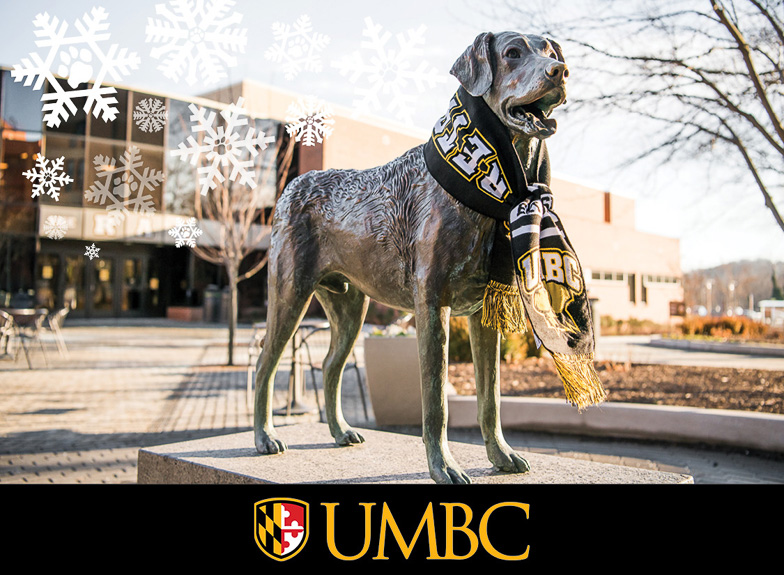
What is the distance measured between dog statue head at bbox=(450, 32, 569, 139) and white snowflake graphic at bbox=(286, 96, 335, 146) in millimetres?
1341

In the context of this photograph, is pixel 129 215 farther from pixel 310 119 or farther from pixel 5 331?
pixel 310 119

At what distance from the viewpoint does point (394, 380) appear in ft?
26.2

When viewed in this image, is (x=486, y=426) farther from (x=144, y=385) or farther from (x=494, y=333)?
(x=144, y=385)

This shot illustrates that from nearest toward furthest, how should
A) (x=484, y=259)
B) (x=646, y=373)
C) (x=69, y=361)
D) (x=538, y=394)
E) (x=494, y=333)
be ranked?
(x=484, y=259)
(x=494, y=333)
(x=538, y=394)
(x=646, y=373)
(x=69, y=361)

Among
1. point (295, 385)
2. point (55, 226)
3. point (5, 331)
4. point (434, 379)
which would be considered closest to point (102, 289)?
point (5, 331)

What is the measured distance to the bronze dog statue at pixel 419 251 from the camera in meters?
2.52

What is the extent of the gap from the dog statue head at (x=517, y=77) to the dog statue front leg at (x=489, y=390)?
992 millimetres

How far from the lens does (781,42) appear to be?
8.10 metres

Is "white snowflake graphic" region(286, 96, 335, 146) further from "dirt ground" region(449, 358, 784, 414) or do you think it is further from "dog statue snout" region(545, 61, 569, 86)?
"dirt ground" region(449, 358, 784, 414)

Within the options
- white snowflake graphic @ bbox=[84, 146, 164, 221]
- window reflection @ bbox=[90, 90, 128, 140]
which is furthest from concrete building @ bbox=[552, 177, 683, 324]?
white snowflake graphic @ bbox=[84, 146, 164, 221]

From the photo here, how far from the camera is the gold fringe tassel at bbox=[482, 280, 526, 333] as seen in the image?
282 cm

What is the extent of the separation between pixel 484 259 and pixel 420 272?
30cm

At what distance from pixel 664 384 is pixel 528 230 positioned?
8050 millimetres
